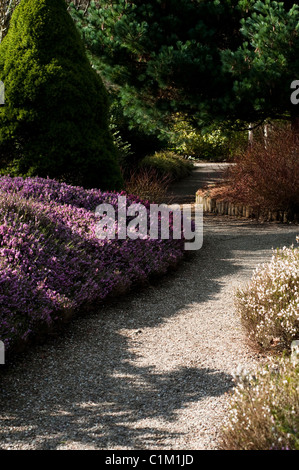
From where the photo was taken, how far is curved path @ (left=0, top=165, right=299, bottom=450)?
2.76 meters

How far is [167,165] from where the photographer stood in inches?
595

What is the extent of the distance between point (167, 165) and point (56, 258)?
10.9 metres

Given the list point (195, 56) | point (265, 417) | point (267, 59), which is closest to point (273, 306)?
point (265, 417)

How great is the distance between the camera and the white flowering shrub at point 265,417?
224 cm

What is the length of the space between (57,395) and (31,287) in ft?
3.58

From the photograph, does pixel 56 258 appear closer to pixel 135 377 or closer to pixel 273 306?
pixel 135 377

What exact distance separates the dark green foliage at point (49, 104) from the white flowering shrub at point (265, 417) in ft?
16.5

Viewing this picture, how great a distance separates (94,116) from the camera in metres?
7.20

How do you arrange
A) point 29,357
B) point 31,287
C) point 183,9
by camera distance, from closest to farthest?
point 29,357, point 31,287, point 183,9

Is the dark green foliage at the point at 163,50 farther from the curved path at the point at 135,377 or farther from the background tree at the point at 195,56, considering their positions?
the curved path at the point at 135,377

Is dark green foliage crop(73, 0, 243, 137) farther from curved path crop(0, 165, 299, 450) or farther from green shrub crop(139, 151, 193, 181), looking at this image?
green shrub crop(139, 151, 193, 181)

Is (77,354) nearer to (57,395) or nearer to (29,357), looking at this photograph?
(29,357)
